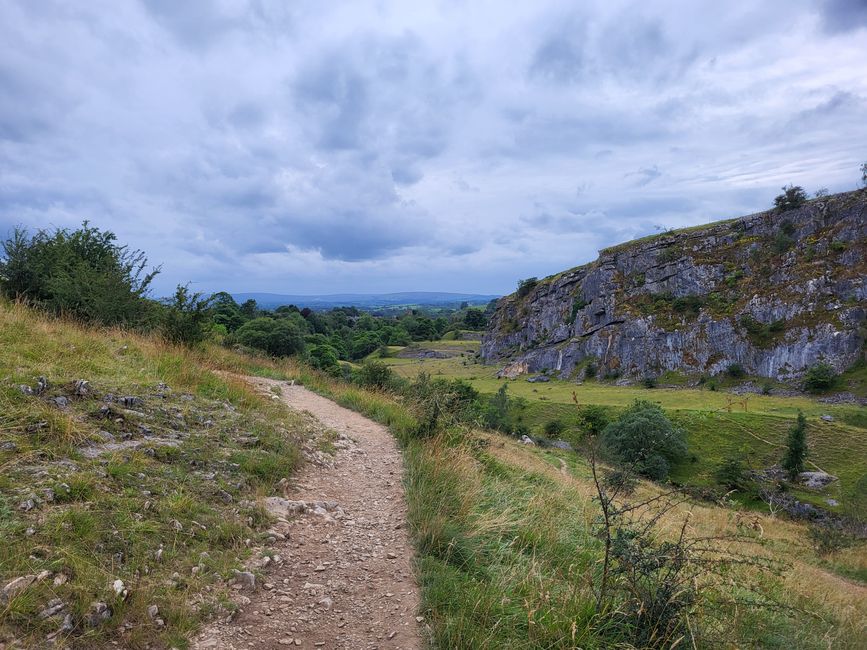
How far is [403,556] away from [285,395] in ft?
26.0

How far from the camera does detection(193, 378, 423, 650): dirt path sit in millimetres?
3289

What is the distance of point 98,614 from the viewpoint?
2855 mm

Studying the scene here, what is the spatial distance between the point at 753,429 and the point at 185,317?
47.3 m

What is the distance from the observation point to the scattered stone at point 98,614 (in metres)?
2.82

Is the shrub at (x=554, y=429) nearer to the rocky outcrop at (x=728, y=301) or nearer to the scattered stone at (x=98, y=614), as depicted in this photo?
the rocky outcrop at (x=728, y=301)

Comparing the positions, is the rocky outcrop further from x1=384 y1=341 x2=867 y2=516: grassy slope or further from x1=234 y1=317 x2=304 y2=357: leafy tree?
x1=234 y1=317 x2=304 y2=357: leafy tree

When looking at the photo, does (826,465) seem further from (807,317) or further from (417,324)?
(417,324)

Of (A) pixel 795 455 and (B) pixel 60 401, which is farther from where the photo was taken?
(A) pixel 795 455

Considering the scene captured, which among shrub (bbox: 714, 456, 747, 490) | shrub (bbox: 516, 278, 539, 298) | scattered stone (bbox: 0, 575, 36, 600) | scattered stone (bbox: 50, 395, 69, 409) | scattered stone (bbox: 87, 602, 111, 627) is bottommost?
shrub (bbox: 714, 456, 747, 490)

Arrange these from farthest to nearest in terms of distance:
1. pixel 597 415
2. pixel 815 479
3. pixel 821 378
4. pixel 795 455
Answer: pixel 821 378 → pixel 597 415 → pixel 795 455 → pixel 815 479

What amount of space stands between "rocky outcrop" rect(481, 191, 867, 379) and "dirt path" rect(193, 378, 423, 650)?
7132 centimetres

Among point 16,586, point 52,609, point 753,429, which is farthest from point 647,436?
point 16,586

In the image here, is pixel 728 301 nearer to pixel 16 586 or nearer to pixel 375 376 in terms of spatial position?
pixel 375 376

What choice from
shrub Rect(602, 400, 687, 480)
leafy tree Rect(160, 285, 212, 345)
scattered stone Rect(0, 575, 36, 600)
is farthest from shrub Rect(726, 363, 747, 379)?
scattered stone Rect(0, 575, 36, 600)
